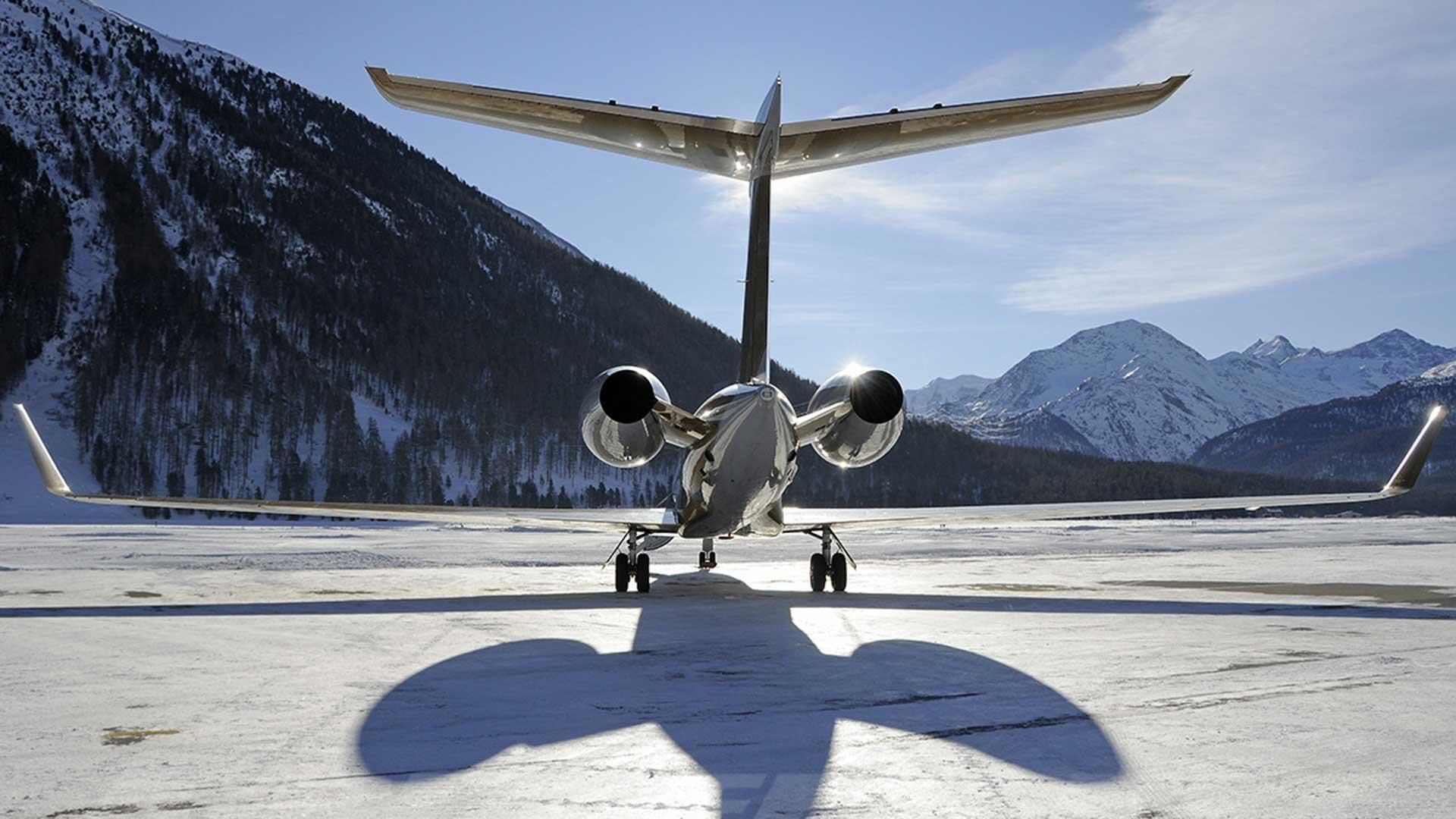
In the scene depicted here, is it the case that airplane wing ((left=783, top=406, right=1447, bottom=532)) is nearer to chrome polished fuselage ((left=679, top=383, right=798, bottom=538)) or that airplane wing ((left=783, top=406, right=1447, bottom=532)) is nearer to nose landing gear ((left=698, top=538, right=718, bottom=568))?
chrome polished fuselage ((left=679, top=383, right=798, bottom=538))

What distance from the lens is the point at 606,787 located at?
4902 millimetres

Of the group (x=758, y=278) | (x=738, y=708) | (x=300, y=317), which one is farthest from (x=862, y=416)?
(x=300, y=317)

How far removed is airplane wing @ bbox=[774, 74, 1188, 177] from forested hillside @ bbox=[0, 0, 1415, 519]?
9517 cm

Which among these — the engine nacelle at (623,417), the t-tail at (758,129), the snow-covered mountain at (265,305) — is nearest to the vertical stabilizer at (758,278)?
the t-tail at (758,129)

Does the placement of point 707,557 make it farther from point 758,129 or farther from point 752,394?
point 758,129

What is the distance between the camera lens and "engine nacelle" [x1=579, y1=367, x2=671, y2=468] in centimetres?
1196

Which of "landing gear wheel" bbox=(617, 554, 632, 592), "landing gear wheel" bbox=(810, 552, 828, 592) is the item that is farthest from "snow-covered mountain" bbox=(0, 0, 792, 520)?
"landing gear wheel" bbox=(810, 552, 828, 592)

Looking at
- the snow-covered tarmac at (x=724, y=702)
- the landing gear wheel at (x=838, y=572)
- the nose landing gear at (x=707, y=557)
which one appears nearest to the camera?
the snow-covered tarmac at (x=724, y=702)

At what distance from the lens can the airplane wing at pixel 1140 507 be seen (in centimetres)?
1353

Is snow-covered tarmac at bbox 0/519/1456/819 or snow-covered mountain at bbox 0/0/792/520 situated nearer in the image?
snow-covered tarmac at bbox 0/519/1456/819

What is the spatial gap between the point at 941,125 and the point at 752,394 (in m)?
3.77

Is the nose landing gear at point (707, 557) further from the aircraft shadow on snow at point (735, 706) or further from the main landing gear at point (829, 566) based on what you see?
the aircraft shadow on snow at point (735, 706)

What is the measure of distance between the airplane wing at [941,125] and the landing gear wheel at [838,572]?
220 inches

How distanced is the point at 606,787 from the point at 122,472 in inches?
4186
